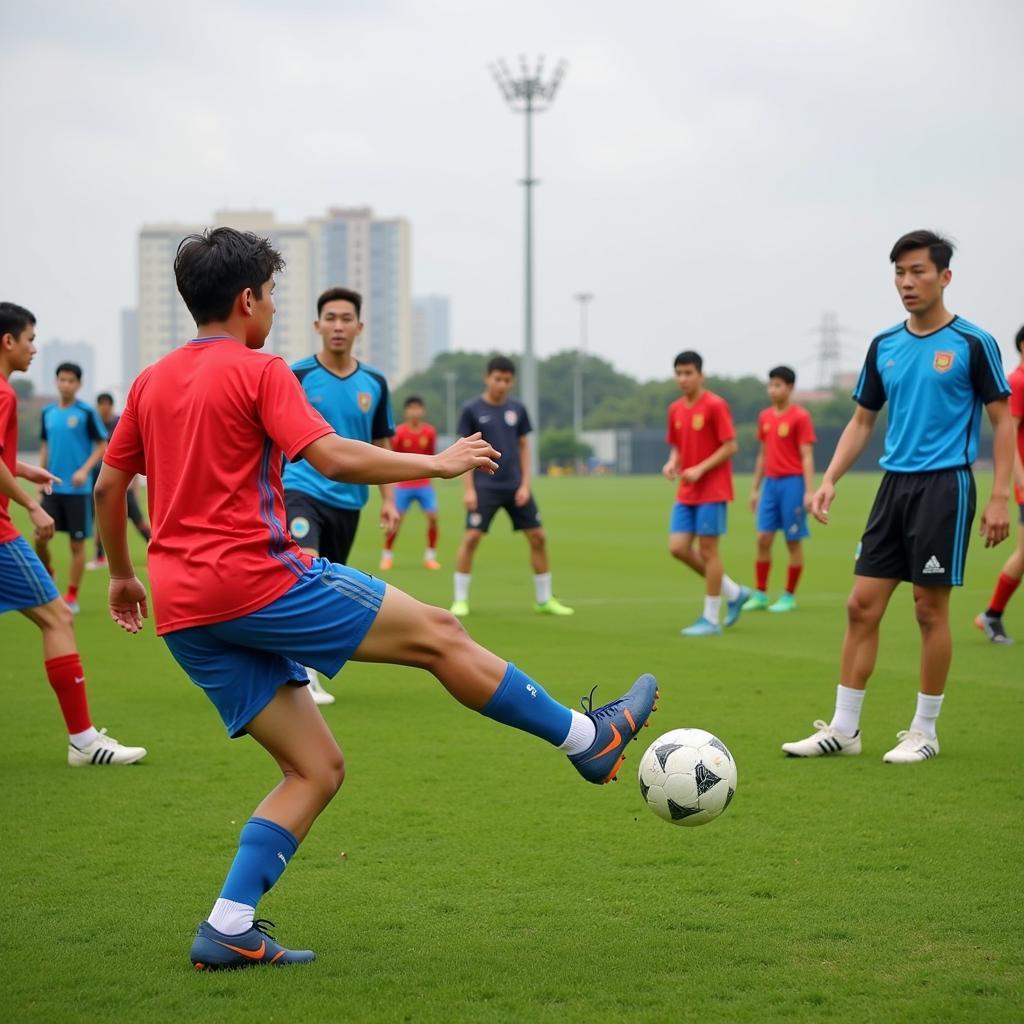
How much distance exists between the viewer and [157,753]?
739 centimetres

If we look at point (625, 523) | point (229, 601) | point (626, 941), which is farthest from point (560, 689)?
point (625, 523)

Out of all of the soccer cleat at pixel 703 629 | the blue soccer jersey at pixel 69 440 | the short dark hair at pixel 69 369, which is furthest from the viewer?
the blue soccer jersey at pixel 69 440

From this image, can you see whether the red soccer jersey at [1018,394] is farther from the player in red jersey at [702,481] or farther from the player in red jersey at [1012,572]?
the player in red jersey at [702,481]

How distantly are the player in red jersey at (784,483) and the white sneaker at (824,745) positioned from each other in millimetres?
7250

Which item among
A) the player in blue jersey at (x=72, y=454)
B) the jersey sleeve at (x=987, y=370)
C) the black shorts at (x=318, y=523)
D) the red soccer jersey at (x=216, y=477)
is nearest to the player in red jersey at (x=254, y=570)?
the red soccer jersey at (x=216, y=477)

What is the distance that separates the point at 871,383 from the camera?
7113 millimetres

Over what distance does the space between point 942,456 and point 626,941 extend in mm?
3468

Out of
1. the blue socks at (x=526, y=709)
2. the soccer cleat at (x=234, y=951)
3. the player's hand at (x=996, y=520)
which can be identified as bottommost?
the soccer cleat at (x=234, y=951)

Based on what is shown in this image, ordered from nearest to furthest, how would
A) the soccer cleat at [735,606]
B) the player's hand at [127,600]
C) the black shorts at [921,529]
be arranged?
the player's hand at [127,600] → the black shorts at [921,529] → the soccer cleat at [735,606]

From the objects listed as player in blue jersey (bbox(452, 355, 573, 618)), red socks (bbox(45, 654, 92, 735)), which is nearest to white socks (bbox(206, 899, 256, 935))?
red socks (bbox(45, 654, 92, 735))

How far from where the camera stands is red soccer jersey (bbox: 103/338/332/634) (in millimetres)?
3943

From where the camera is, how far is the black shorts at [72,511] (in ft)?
48.3

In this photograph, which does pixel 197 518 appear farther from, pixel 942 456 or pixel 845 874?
pixel 942 456

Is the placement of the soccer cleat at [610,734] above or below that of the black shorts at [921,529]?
below
